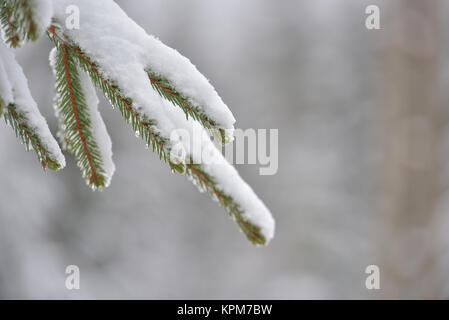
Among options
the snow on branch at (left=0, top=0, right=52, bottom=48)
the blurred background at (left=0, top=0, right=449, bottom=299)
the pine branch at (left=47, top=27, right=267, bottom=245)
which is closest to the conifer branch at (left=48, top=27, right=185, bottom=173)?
the pine branch at (left=47, top=27, right=267, bottom=245)

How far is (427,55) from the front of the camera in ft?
13.6

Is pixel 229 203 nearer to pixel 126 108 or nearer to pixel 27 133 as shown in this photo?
pixel 126 108

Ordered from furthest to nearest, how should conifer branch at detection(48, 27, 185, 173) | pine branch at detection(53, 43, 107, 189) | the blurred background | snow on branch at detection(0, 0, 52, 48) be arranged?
the blurred background
pine branch at detection(53, 43, 107, 189)
conifer branch at detection(48, 27, 185, 173)
snow on branch at detection(0, 0, 52, 48)

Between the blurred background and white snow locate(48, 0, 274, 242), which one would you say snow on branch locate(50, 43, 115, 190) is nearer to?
white snow locate(48, 0, 274, 242)

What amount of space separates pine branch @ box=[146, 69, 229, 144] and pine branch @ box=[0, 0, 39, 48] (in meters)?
0.25

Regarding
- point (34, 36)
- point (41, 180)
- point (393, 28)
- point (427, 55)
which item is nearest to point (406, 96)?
point (427, 55)

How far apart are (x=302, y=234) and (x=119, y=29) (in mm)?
9031

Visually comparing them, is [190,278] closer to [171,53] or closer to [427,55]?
→ [427,55]

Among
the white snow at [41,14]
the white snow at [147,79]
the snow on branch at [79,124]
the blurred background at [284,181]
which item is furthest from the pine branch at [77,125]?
the blurred background at [284,181]

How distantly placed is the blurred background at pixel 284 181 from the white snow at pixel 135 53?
150 inches

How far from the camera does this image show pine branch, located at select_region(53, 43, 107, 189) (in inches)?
33.6

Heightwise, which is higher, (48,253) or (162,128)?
(162,128)

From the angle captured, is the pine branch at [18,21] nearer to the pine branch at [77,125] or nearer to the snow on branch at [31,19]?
the snow on branch at [31,19]

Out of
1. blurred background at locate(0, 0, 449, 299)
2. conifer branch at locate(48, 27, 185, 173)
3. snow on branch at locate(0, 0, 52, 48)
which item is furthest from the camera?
blurred background at locate(0, 0, 449, 299)
